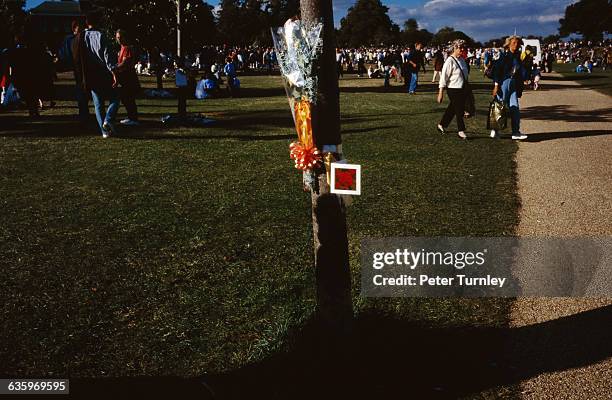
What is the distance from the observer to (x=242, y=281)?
4148 mm

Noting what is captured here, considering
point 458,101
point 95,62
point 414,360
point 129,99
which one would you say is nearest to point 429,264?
point 414,360

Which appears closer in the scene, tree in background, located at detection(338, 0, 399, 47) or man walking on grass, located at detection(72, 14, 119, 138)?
man walking on grass, located at detection(72, 14, 119, 138)

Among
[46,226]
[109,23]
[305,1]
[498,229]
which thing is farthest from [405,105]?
[305,1]

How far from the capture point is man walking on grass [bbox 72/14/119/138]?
9.43 m

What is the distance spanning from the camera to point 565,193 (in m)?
6.64

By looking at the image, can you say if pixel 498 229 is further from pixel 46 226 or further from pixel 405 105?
pixel 405 105

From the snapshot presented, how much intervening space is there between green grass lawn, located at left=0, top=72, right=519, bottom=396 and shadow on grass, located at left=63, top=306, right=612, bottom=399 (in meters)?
0.15

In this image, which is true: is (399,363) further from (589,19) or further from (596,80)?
(589,19)

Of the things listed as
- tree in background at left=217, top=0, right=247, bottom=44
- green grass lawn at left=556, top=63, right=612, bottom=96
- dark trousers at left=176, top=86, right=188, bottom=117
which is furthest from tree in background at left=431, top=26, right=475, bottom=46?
tree in background at left=217, top=0, right=247, bottom=44

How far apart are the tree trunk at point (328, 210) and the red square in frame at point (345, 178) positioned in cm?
9

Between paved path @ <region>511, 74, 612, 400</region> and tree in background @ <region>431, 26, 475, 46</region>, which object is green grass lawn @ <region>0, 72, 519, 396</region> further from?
tree in background @ <region>431, 26, 475, 46</region>

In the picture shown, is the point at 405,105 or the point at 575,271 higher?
the point at 405,105

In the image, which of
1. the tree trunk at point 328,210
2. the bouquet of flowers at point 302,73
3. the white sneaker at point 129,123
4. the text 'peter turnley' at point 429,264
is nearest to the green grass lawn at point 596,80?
the white sneaker at point 129,123

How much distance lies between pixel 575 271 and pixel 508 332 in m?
1.32
